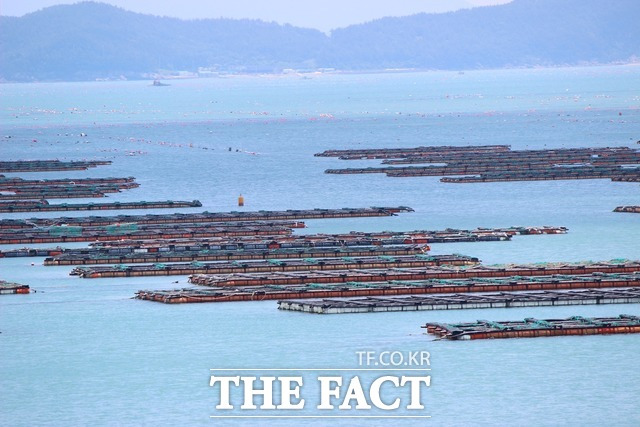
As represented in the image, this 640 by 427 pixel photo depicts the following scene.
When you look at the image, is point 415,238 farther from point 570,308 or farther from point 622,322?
point 622,322

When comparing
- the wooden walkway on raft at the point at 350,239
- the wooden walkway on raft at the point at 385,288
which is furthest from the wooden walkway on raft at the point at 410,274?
the wooden walkway on raft at the point at 350,239

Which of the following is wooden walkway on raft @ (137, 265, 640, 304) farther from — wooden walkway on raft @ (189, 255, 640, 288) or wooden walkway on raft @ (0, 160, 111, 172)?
wooden walkway on raft @ (0, 160, 111, 172)

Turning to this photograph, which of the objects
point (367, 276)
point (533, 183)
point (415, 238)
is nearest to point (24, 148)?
point (533, 183)

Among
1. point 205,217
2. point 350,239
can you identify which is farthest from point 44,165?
point 350,239

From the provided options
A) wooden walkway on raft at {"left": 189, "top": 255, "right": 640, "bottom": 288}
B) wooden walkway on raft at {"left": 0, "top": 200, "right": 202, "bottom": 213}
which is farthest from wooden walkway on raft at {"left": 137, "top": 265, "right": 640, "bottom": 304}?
wooden walkway on raft at {"left": 0, "top": 200, "right": 202, "bottom": 213}

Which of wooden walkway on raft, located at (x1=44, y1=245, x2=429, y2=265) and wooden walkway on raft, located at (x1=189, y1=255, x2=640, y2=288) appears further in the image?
wooden walkway on raft, located at (x1=44, y1=245, x2=429, y2=265)

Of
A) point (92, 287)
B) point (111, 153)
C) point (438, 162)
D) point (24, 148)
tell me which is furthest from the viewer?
point (24, 148)

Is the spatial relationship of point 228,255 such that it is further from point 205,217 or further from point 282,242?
point 205,217

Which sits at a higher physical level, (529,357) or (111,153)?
(111,153)
